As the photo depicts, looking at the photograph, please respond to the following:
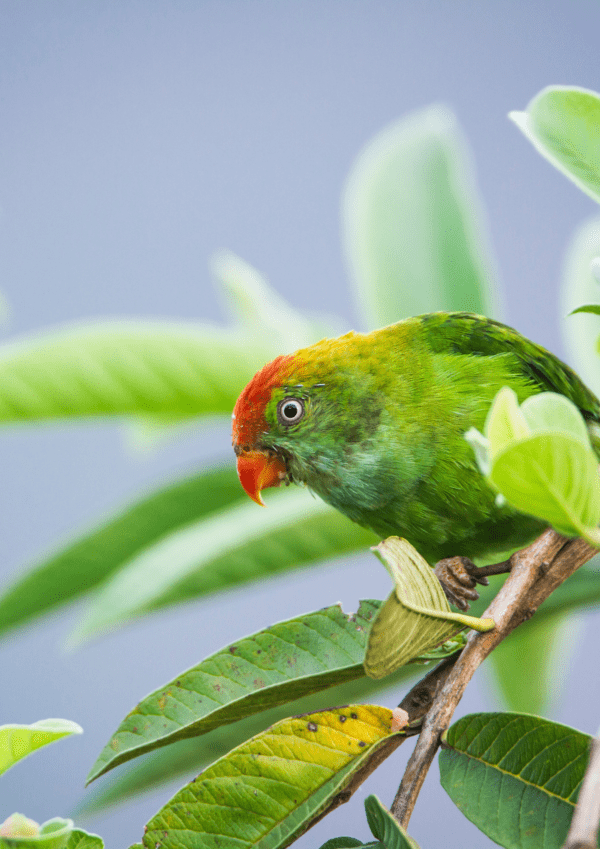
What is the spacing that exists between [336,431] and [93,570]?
0.61 meters

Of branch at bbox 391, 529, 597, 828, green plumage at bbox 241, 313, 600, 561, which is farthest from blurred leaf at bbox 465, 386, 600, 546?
green plumage at bbox 241, 313, 600, 561

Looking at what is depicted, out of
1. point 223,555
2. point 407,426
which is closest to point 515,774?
point 407,426

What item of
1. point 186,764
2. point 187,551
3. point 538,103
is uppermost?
point 538,103

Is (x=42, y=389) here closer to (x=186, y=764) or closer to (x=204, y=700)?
(x=186, y=764)

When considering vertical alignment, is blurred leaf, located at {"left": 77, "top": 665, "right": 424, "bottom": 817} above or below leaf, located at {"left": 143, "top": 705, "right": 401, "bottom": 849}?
below

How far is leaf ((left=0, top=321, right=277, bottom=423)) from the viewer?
1.01 meters

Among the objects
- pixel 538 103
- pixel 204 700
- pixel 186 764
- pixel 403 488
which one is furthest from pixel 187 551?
pixel 538 103

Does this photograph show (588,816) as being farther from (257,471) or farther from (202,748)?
(202,748)

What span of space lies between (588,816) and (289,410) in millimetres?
498

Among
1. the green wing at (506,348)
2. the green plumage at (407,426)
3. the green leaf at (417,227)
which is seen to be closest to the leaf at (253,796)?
the green plumage at (407,426)

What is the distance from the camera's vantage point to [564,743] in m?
0.39

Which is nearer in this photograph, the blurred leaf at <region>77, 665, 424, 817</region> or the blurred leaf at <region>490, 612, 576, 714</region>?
the blurred leaf at <region>77, 665, 424, 817</region>

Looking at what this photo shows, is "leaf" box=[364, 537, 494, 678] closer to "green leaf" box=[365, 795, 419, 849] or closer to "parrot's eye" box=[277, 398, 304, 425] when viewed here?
"green leaf" box=[365, 795, 419, 849]

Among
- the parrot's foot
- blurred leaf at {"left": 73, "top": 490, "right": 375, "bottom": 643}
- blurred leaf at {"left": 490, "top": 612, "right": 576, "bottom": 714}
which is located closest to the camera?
the parrot's foot
